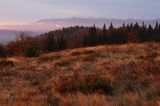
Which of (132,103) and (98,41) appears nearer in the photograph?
(132,103)

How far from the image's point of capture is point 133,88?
379 inches

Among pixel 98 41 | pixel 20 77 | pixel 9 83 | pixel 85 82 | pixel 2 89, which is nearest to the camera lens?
pixel 85 82

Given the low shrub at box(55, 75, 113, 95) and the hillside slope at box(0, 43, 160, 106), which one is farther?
the low shrub at box(55, 75, 113, 95)

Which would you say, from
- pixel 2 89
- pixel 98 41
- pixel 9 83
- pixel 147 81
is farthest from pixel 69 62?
pixel 98 41

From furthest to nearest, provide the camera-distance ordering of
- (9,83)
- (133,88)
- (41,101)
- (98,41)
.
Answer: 1. (98,41)
2. (9,83)
3. (133,88)
4. (41,101)

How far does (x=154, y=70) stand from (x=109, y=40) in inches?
3054

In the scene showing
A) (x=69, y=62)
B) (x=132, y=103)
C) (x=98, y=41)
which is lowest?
(x=98, y=41)

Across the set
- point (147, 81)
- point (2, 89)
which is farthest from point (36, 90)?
point (147, 81)

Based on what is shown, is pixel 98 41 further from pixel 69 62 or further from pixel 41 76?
pixel 41 76

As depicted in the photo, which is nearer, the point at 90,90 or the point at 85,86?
the point at 90,90

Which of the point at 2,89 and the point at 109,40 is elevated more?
the point at 2,89

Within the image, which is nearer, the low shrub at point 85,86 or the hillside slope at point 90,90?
the hillside slope at point 90,90

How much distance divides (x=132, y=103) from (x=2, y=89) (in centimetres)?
542

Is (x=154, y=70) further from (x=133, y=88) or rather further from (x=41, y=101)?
(x=41, y=101)
